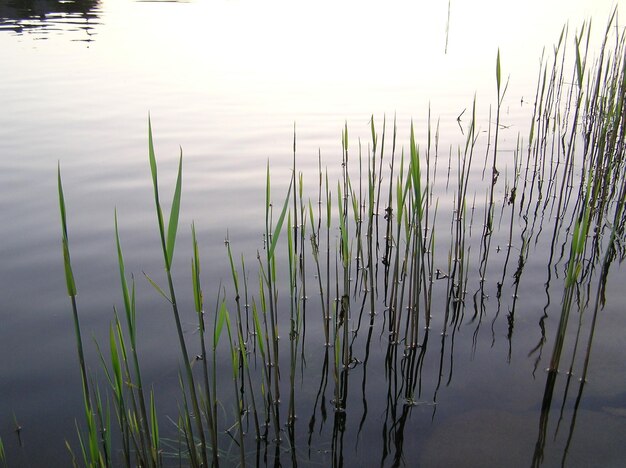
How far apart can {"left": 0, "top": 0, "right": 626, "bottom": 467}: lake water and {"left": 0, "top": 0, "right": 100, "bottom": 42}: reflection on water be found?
8.12 ft

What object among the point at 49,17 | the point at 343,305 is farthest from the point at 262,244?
the point at 49,17

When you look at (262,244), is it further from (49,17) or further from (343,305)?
(49,17)

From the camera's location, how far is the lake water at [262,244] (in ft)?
7.24

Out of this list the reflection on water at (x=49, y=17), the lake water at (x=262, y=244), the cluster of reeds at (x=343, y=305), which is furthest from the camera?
the reflection on water at (x=49, y=17)

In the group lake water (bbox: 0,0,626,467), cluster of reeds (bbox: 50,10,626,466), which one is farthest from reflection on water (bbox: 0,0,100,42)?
cluster of reeds (bbox: 50,10,626,466)

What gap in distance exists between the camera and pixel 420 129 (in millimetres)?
6152

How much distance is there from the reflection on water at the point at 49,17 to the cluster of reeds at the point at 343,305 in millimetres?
10114

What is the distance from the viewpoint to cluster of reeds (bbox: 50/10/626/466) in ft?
5.79

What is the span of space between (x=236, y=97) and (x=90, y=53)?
420 centimetres

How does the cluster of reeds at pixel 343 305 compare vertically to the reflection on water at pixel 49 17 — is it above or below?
below

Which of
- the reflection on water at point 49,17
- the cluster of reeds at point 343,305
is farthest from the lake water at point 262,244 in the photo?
the reflection on water at point 49,17

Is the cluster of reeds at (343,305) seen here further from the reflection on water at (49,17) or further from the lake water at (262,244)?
the reflection on water at (49,17)

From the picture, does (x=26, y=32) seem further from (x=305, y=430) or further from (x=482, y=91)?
(x=305, y=430)

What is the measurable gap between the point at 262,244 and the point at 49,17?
14364 millimetres
